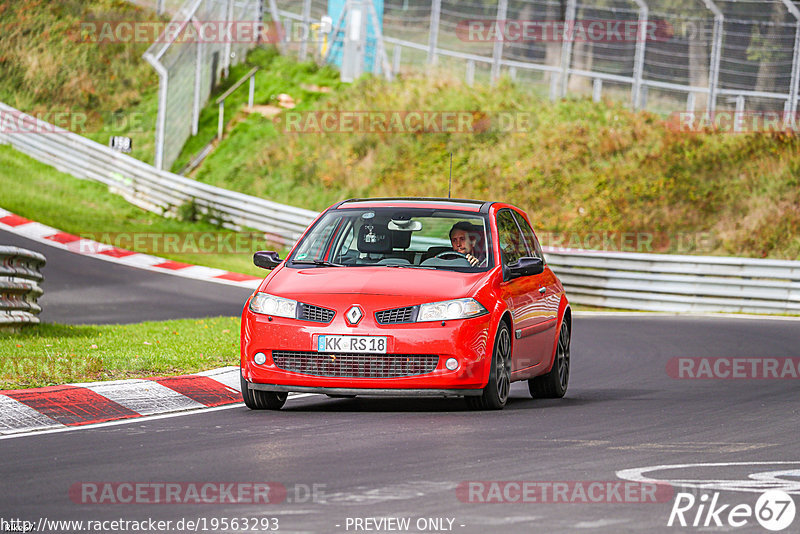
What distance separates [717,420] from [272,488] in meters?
4.36

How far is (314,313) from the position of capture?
32.5ft

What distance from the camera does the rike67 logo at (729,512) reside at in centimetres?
600

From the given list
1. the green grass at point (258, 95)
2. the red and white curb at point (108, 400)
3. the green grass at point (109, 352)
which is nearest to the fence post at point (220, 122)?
the green grass at point (258, 95)

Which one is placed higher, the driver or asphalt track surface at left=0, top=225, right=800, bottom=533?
the driver

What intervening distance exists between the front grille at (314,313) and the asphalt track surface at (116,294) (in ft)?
27.7

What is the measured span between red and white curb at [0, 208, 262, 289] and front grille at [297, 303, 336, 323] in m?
14.7

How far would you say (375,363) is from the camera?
384 inches

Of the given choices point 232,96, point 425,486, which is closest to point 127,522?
point 425,486

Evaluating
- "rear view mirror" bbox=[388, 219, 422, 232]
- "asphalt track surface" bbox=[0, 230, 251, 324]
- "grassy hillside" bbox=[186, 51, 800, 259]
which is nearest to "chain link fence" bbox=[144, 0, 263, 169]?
"grassy hillside" bbox=[186, 51, 800, 259]

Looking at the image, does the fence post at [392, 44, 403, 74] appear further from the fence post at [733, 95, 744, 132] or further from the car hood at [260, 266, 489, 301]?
the car hood at [260, 266, 489, 301]

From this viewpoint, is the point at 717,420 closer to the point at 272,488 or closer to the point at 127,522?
the point at 272,488

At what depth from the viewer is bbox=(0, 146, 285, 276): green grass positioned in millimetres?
29078

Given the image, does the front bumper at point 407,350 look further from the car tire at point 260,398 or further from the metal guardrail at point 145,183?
the metal guardrail at point 145,183

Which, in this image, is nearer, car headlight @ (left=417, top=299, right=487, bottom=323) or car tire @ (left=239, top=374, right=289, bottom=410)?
car headlight @ (left=417, top=299, right=487, bottom=323)
